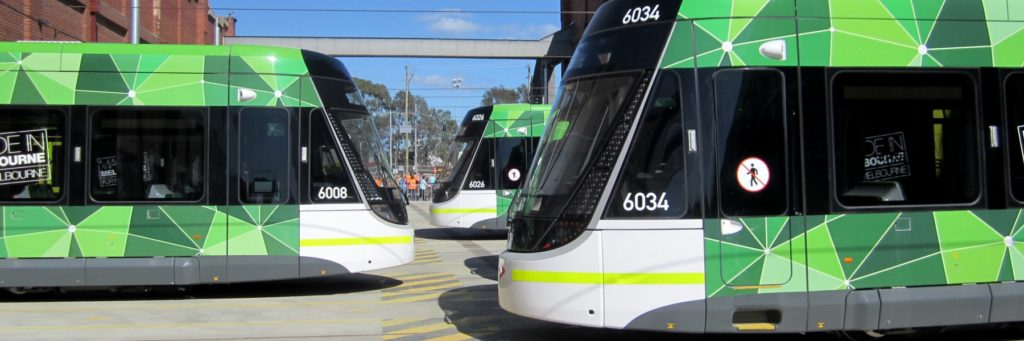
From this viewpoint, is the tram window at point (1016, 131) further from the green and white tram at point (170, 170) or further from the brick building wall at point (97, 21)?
the brick building wall at point (97, 21)

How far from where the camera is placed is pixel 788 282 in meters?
7.21

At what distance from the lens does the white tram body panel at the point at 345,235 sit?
1107 cm

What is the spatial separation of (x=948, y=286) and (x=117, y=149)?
896 cm

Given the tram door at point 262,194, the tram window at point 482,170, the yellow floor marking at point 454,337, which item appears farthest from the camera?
the tram window at point 482,170

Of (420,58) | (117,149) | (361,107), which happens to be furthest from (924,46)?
(420,58)

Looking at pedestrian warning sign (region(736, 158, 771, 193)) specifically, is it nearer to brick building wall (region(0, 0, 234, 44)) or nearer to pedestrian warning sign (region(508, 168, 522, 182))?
pedestrian warning sign (region(508, 168, 522, 182))

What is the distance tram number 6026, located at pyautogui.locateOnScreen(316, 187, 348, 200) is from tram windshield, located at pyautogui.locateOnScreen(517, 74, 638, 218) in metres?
3.93

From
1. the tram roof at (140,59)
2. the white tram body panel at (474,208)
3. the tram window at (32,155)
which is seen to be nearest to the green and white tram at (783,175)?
the tram roof at (140,59)

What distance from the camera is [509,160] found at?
65.2 ft

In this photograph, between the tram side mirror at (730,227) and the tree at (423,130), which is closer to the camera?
the tram side mirror at (730,227)

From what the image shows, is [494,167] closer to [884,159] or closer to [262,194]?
[262,194]

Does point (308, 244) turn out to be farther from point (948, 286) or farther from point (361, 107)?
point (948, 286)

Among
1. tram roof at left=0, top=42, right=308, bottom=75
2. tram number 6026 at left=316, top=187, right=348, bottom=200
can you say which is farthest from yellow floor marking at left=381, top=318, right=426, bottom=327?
tram roof at left=0, top=42, right=308, bottom=75

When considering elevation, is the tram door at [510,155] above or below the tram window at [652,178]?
above
